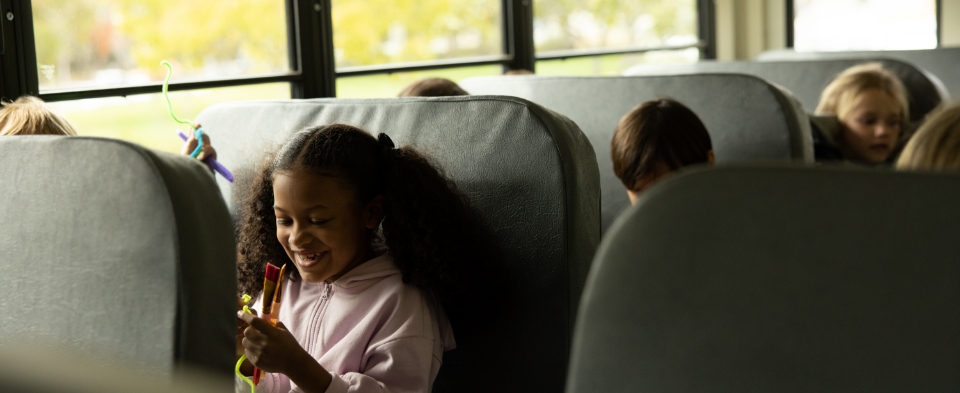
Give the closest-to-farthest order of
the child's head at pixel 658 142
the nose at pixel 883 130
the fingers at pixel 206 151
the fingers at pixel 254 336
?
1. the fingers at pixel 254 336
2. the fingers at pixel 206 151
3. the child's head at pixel 658 142
4. the nose at pixel 883 130

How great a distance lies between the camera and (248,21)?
8.32 ft

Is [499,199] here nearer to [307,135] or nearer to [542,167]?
[542,167]

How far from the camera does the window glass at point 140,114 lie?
2066mm

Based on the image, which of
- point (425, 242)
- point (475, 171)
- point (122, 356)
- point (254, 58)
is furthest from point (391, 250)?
point (254, 58)

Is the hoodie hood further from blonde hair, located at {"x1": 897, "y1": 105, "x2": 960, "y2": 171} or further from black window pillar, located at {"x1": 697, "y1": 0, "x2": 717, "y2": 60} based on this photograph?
black window pillar, located at {"x1": 697, "y1": 0, "x2": 717, "y2": 60}

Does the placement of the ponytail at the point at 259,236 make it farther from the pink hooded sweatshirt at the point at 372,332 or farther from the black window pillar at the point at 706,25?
the black window pillar at the point at 706,25

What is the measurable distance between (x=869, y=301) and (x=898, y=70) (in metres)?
2.39

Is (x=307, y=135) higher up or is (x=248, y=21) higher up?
(x=248, y=21)

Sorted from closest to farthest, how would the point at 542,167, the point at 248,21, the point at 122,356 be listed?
the point at 122,356
the point at 542,167
the point at 248,21

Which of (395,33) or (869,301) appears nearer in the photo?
(869,301)

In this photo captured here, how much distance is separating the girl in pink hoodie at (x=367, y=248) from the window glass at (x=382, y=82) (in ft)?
4.82

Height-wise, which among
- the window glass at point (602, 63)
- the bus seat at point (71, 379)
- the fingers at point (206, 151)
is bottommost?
the fingers at point (206, 151)

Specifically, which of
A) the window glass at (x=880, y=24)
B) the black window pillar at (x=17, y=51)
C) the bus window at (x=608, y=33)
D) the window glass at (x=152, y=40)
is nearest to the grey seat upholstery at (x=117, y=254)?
the black window pillar at (x=17, y=51)

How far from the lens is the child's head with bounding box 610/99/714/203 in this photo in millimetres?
1777
